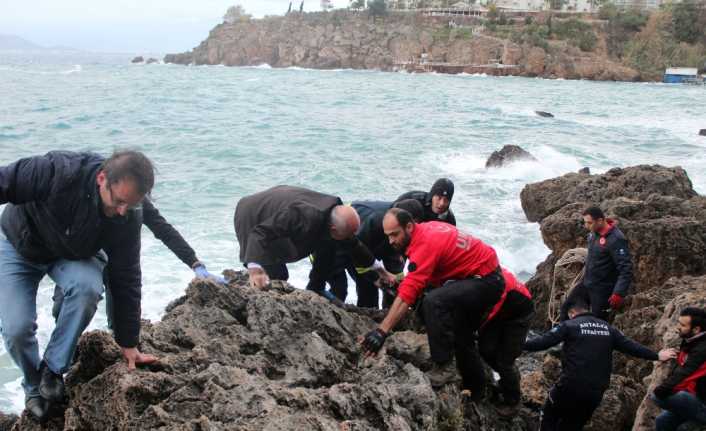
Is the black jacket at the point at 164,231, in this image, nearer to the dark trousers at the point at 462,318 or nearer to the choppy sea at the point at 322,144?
the dark trousers at the point at 462,318

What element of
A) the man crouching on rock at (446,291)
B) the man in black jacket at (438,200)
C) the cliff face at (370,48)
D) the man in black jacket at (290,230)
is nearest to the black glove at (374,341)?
the man crouching on rock at (446,291)

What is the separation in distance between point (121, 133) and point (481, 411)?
25.5 metres

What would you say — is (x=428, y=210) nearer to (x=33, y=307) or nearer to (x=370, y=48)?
(x=33, y=307)

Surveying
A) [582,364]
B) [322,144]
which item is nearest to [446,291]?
[582,364]

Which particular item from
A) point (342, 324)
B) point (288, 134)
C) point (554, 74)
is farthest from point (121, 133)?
point (554, 74)

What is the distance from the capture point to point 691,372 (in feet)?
16.4

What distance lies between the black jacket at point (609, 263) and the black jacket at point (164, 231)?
4919 millimetres

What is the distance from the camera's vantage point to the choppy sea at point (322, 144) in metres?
13.5

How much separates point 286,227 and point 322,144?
20.9 m

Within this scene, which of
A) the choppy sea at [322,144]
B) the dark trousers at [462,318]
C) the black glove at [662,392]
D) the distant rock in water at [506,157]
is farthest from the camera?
the distant rock in water at [506,157]

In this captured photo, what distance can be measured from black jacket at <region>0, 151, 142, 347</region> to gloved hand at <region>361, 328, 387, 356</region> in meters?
1.64

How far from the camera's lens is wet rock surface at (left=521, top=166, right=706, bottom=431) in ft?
19.1

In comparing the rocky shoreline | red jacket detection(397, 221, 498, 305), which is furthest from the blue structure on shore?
red jacket detection(397, 221, 498, 305)

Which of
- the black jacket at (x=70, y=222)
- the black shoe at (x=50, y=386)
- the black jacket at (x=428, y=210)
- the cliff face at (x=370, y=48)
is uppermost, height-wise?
the cliff face at (x=370, y=48)
